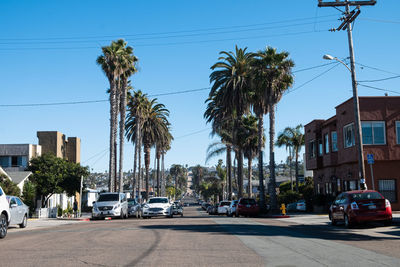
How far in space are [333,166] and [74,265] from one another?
1265 inches

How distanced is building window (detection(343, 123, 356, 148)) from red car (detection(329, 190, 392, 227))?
13437 mm

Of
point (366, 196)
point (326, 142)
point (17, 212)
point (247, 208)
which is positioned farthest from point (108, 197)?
point (366, 196)

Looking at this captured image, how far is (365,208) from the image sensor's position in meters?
18.9

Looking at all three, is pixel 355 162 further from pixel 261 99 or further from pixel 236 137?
pixel 236 137

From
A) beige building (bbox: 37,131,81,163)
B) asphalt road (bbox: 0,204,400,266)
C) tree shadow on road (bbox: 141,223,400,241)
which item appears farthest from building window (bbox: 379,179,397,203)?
beige building (bbox: 37,131,81,163)

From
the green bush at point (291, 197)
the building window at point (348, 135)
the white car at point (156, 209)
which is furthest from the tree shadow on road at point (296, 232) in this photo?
the green bush at point (291, 197)

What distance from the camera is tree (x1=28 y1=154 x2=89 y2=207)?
42719mm

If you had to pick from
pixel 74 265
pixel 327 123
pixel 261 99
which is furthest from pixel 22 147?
pixel 74 265

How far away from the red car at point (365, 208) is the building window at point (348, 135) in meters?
13.4

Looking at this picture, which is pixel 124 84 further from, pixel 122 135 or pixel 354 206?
pixel 354 206

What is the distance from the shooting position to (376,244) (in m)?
13.1

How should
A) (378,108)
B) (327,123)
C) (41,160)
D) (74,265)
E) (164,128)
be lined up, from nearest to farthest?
(74,265), (378,108), (327,123), (41,160), (164,128)

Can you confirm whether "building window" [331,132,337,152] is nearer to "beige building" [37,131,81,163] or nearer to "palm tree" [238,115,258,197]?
"palm tree" [238,115,258,197]

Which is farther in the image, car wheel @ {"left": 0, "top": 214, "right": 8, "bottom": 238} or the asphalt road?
car wheel @ {"left": 0, "top": 214, "right": 8, "bottom": 238}
